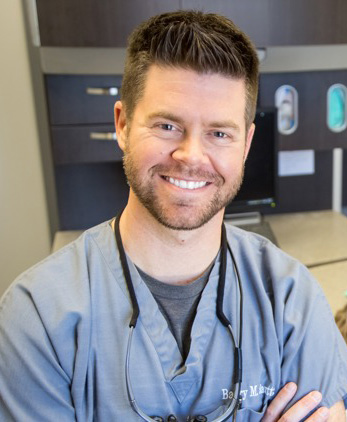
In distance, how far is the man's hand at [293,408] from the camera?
90 centimetres

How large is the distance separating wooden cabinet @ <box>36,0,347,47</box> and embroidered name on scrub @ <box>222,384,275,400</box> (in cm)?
115

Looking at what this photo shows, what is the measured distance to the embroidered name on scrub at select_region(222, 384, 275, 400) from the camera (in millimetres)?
906

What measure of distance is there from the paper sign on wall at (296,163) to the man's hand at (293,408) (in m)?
1.42

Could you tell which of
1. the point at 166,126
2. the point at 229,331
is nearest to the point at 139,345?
the point at 229,331

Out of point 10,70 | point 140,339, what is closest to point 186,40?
point 140,339

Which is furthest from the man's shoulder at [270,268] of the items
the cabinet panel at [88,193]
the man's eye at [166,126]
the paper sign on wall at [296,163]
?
the paper sign on wall at [296,163]

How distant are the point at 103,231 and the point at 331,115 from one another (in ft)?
4.45

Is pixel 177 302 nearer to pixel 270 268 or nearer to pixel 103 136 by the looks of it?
pixel 270 268

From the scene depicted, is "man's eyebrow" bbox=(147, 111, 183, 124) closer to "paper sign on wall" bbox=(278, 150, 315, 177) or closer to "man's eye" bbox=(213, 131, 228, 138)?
"man's eye" bbox=(213, 131, 228, 138)

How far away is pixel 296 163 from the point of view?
A: 2221mm

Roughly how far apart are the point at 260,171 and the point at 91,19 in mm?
845

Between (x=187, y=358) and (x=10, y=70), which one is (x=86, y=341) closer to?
(x=187, y=358)

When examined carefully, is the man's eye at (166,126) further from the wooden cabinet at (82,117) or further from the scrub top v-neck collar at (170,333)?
the wooden cabinet at (82,117)

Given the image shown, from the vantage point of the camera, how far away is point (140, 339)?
Result: 91 cm
